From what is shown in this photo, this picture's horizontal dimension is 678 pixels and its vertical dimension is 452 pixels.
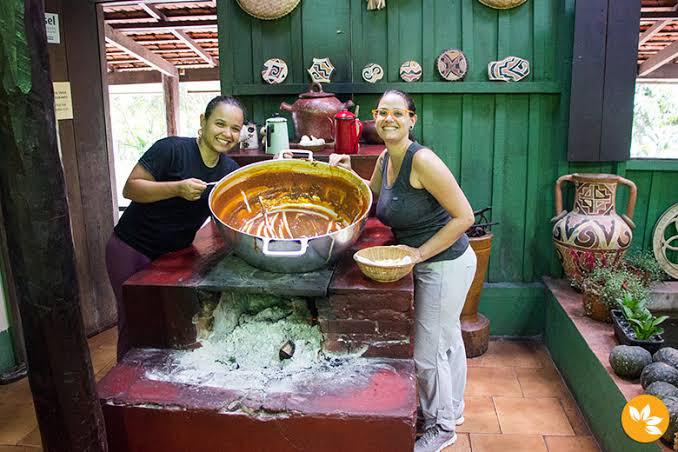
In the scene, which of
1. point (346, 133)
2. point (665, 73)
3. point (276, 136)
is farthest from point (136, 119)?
point (665, 73)

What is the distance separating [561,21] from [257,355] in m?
3.04

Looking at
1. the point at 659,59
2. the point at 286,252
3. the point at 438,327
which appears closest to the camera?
the point at 286,252

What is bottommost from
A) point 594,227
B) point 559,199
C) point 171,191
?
point 594,227

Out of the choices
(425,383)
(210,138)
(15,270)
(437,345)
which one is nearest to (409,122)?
(210,138)

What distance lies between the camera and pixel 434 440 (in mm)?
2926

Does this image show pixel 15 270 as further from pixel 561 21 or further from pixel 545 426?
pixel 561 21

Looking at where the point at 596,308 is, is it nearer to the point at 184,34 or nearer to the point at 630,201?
the point at 630,201

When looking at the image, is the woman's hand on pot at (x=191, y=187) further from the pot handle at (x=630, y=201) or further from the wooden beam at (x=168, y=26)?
the wooden beam at (x=168, y=26)

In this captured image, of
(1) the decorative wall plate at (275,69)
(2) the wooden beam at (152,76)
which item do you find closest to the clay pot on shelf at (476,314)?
(1) the decorative wall plate at (275,69)

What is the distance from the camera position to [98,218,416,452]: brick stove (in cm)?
202

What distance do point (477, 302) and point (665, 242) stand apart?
1.33 meters

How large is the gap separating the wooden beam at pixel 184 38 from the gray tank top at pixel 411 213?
4.06m

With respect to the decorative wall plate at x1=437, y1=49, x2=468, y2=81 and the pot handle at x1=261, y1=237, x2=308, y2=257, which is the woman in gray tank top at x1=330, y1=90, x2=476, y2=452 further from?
the decorative wall plate at x1=437, y1=49, x2=468, y2=81

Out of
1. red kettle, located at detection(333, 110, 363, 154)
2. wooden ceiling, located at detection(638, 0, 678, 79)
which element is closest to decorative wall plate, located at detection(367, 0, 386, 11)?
red kettle, located at detection(333, 110, 363, 154)
